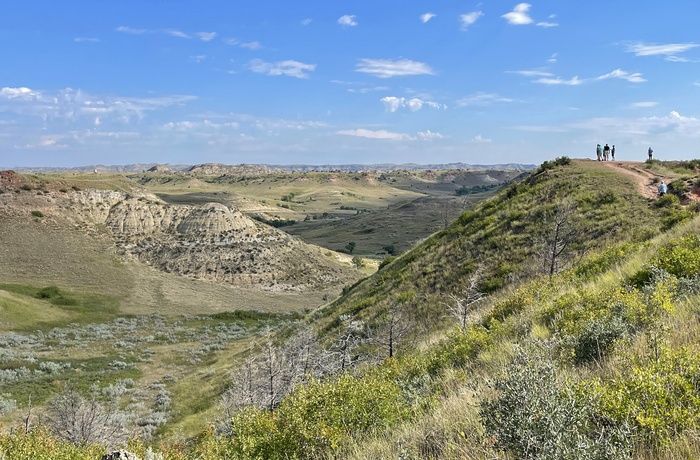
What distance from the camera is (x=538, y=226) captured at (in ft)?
75.5

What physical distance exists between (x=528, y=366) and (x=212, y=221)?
2995 inches

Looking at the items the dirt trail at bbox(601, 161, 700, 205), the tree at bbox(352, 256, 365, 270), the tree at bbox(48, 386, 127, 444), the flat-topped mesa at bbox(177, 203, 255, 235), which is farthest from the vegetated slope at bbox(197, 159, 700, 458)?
the tree at bbox(352, 256, 365, 270)

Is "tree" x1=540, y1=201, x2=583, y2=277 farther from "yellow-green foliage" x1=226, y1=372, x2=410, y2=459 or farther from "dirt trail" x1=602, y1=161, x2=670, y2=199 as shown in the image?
"yellow-green foliage" x1=226, y1=372, x2=410, y2=459

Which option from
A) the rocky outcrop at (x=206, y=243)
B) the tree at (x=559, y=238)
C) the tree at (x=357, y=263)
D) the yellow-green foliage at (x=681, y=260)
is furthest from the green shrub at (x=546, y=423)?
the tree at (x=357, y=263)

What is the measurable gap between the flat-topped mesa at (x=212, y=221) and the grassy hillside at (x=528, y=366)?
178ft

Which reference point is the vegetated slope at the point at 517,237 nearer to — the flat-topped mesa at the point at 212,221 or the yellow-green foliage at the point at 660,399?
the yellow-green foliage at the point at 660,399

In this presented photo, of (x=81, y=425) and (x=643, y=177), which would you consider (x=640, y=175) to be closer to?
(x=643, y=177)

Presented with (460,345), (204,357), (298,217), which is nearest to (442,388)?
(460,345)

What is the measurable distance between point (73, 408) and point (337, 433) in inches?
662

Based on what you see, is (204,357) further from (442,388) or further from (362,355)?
(442,388)

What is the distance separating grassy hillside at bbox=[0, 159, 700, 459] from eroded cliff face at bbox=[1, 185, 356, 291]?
1838 inches

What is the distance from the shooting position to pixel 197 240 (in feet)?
238

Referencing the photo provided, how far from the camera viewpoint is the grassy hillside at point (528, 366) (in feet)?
12.2

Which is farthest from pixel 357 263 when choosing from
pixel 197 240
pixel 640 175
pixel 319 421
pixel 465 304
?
pixel 319 421
